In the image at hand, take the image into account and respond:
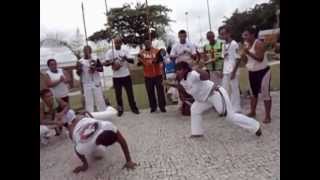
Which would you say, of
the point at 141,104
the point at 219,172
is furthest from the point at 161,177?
the point at 141,104

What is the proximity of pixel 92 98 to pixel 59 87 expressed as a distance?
0.23 m

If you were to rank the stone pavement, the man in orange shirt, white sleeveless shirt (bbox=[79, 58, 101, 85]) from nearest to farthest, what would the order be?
the stone pavement
white sleeveless shirt (bbox=[79, 58, 101, 85])
the man in orange shirt

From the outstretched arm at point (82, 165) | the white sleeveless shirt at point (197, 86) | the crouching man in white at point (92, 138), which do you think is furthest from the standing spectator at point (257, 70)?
the outstretched arm at point (82, 165)

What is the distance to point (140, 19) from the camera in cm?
277

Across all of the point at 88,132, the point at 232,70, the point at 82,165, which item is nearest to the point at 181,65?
the point at 232,70

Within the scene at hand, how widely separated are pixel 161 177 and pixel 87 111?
2.14 feet

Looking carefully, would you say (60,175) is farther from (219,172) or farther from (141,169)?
(219,172)

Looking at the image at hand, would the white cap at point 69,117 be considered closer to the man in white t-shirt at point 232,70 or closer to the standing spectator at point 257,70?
the man in white t-shirt at point 232,70

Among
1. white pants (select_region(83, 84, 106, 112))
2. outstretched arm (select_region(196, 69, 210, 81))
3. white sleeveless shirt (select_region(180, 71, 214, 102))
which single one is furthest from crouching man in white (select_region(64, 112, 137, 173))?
outstretched arm (select_region(196, 69, 210, 81))

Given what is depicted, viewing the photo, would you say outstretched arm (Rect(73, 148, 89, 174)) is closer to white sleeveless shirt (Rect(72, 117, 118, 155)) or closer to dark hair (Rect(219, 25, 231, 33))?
white sleeveless shirt (Rect(72, 117, 118, 155))

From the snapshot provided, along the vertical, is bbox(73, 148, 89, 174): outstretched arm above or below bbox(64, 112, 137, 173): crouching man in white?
below

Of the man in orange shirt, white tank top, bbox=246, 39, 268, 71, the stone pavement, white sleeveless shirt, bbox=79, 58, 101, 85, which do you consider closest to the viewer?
the stone pavement

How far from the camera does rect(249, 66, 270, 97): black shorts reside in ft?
9.99

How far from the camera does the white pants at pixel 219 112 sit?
2.86m
